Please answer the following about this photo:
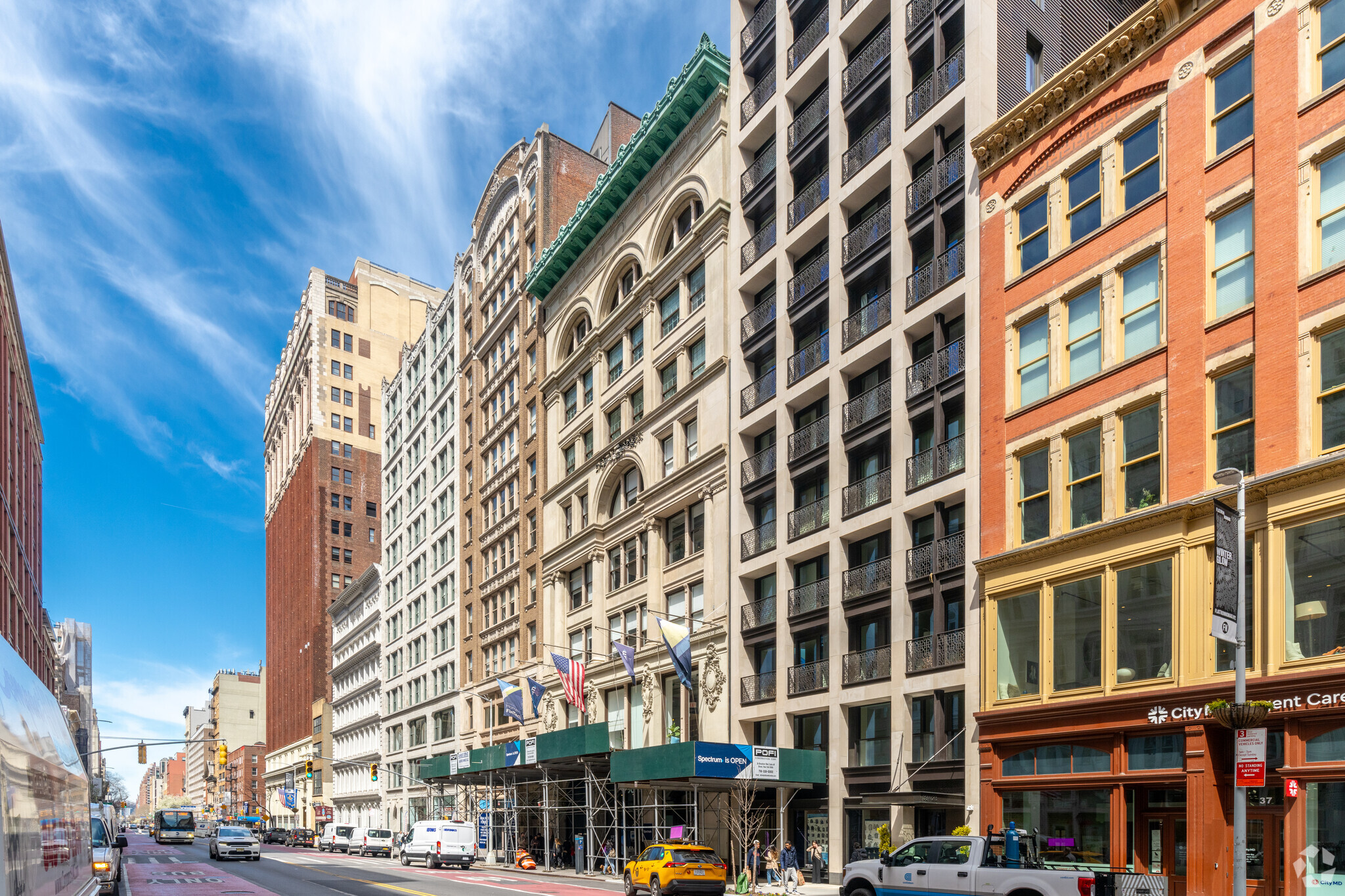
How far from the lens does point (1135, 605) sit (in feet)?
87.3

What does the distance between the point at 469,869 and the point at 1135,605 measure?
35.5m

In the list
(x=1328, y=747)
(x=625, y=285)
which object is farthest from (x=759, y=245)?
(x=1328, y=747)

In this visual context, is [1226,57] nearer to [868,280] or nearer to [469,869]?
[868,280]

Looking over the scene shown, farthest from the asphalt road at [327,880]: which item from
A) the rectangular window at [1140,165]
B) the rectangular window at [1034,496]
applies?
the rectangular window at [1140,165]

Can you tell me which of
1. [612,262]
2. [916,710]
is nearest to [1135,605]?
[916,710]

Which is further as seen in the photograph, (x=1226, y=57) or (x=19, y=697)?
(x=1226, y=57)

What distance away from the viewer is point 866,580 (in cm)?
3712

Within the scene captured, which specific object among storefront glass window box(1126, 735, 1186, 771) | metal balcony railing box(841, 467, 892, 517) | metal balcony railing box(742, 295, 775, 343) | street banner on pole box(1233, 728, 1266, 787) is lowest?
storefront glass window box(1126, 735, 1186, 771)

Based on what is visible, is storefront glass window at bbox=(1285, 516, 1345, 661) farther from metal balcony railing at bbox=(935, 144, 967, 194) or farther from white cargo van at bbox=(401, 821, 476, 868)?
white cargo van at bbox=(401, 821, 476, 868)

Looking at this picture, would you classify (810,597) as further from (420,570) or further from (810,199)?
(420,570)

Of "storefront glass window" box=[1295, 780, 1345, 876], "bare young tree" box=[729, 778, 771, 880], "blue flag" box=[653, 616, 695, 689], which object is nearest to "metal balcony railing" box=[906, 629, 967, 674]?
"bare young tree" box=[729, 778, 771, 880]

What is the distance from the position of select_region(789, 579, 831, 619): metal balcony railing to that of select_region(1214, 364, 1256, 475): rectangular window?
15921mm

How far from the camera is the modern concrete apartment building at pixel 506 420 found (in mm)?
68250

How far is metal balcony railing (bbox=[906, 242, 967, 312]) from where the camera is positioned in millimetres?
34719
